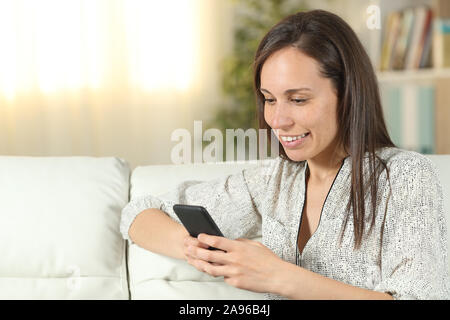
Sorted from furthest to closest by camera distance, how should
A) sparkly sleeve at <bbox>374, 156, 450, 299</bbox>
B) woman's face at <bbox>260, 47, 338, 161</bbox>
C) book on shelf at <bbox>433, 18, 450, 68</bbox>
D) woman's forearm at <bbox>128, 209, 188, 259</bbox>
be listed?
book on shelf at <bbox>433, 18, 450, 68</bbox>, woman's forearm at <bbox>128, 209, 188, 259</bbox>, woman's face at <bbox>260, 47, 338, 161</bbox>, sparkly sleeve at <bbox>374, 156, 450, 299</bbox>

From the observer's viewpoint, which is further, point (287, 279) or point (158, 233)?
point (158, 233)

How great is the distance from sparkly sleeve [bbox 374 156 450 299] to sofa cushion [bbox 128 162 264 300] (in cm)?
40

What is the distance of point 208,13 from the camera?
2842 millimetres

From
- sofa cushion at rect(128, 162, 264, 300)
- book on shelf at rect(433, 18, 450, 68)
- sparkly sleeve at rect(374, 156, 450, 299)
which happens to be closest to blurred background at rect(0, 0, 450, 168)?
book on shelf at rect(433, 18, 450, 68)

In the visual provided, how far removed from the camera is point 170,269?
1320 mm

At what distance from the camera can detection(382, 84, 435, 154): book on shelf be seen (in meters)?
2.60

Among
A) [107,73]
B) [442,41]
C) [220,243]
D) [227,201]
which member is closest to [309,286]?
[220,243]

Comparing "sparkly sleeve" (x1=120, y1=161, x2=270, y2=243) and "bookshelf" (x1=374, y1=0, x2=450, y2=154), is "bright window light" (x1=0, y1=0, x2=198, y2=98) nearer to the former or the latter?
"bookshelf" (x1=374, y1=0, x2=450, y2=154)

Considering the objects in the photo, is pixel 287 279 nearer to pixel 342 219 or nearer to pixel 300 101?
pixel 342 219

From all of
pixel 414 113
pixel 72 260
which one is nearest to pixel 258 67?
pixel 72 260

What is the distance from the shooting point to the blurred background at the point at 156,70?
101 inches

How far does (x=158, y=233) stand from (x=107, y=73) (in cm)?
160

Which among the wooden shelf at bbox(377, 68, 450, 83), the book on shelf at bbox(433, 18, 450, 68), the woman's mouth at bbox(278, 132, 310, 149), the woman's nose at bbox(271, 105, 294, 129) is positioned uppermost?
the book on shelf at bbox(433, 18, 450, 68)
